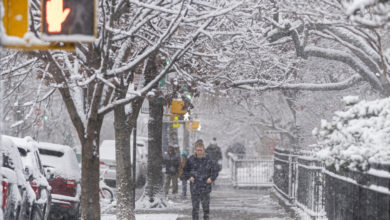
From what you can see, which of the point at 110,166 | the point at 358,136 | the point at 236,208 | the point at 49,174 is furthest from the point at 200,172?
the point at 110,166

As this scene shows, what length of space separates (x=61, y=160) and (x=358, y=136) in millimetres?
7952

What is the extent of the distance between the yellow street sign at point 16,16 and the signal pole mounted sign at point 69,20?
0.25 meters

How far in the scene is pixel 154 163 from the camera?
19875 mm

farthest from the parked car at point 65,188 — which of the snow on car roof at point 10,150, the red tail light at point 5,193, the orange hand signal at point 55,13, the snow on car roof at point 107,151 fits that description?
the snow on car roof at point 107,151

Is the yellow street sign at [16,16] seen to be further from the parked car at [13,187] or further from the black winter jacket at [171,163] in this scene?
the black winter jacket at [171,163]

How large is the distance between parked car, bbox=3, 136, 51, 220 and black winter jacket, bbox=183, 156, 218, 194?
237 centimetres

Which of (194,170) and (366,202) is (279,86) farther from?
(366,202)

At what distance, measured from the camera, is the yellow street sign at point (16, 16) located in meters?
7.01

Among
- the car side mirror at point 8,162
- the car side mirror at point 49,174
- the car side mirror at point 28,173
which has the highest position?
the car side mirror at point 8,162

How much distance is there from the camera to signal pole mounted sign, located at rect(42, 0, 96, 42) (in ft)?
23.7

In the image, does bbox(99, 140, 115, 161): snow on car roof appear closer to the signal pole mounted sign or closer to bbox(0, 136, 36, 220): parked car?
bbox(0, 136, 36, 220): parked car

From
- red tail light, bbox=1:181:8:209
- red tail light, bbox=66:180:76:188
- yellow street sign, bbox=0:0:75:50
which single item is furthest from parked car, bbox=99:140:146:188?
yellow street sign, bbox=0:0:75:50

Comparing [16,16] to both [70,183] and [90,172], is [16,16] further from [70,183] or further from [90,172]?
[70,183]

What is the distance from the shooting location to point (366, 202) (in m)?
8.10
